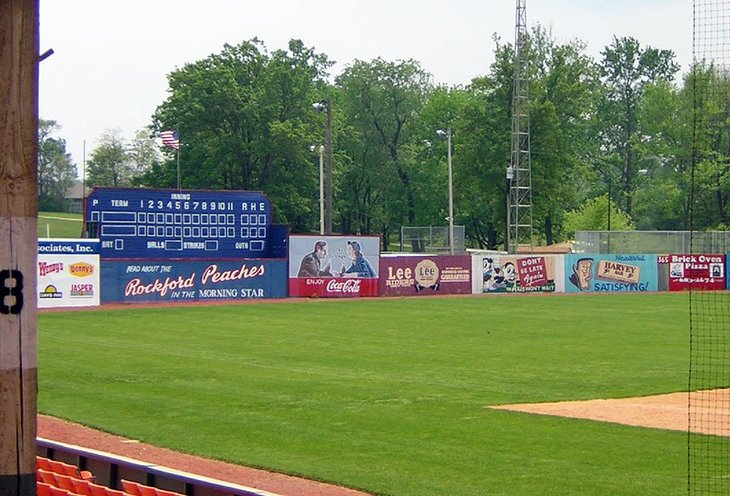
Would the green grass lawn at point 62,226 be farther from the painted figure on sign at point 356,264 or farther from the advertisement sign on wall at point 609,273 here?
the advertisement sign on wall at point 609,273

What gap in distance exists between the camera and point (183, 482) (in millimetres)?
10258

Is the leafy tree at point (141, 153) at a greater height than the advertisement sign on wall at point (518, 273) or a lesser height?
greater

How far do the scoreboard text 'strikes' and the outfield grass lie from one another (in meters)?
2.88

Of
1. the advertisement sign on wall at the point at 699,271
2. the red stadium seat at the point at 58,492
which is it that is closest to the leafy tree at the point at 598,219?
the advertisement sign on wall at the point at 699,271

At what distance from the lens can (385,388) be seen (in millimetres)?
22406

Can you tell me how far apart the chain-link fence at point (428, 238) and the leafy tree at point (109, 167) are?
58206 millimetres

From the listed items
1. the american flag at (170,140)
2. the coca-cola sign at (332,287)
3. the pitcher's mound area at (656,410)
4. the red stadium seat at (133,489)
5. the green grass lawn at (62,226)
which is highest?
the american flag at (170,140)

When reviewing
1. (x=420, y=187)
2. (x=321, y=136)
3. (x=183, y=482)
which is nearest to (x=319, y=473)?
(x=183, y=482)

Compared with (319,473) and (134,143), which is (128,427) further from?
(134,143)

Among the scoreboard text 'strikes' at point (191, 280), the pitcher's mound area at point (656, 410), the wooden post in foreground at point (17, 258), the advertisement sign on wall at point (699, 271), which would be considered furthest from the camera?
the advertisement sign on wall at point (699, 271)

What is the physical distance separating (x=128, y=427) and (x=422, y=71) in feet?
315

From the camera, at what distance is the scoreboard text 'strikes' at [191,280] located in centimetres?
4678

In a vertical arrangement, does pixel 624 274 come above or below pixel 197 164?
below

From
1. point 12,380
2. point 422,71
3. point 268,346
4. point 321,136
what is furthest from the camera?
point 422,71
